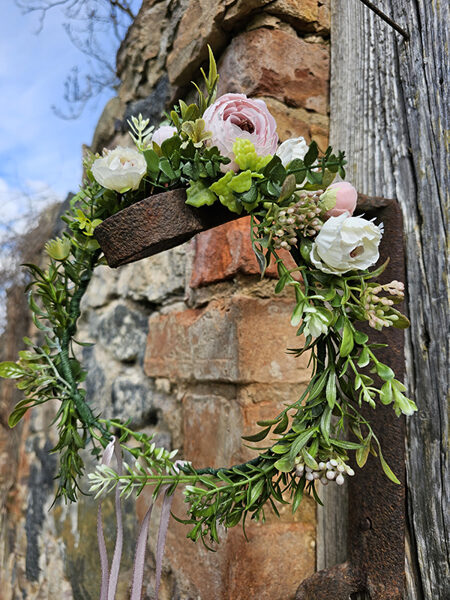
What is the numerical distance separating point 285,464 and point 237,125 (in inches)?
16.1

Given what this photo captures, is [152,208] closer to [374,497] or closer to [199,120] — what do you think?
[199,120]

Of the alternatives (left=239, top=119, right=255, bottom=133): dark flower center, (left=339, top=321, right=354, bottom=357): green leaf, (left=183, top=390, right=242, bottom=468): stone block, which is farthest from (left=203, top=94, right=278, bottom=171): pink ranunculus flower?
(left=183, top=390, right=242, bottom=468): stone block

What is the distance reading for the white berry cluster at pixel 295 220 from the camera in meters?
0.59

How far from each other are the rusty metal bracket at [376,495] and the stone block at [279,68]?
33 cm

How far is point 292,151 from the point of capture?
0.63m

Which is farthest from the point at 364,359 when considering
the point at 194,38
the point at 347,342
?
the point at 194,38

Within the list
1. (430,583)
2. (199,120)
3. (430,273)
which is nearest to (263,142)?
(199,120)

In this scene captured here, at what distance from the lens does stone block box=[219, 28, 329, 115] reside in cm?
97

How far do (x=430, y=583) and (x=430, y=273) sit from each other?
0.43 meters

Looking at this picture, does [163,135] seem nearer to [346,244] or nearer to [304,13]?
[346,244]

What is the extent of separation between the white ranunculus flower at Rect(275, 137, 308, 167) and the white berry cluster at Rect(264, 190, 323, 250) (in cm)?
5

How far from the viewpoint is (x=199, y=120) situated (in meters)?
0.61

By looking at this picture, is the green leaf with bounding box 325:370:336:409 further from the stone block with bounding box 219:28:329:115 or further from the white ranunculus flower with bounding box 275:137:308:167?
the stone block with bounding box 219:28:329:115

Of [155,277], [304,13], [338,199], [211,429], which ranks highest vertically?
[304,13]
